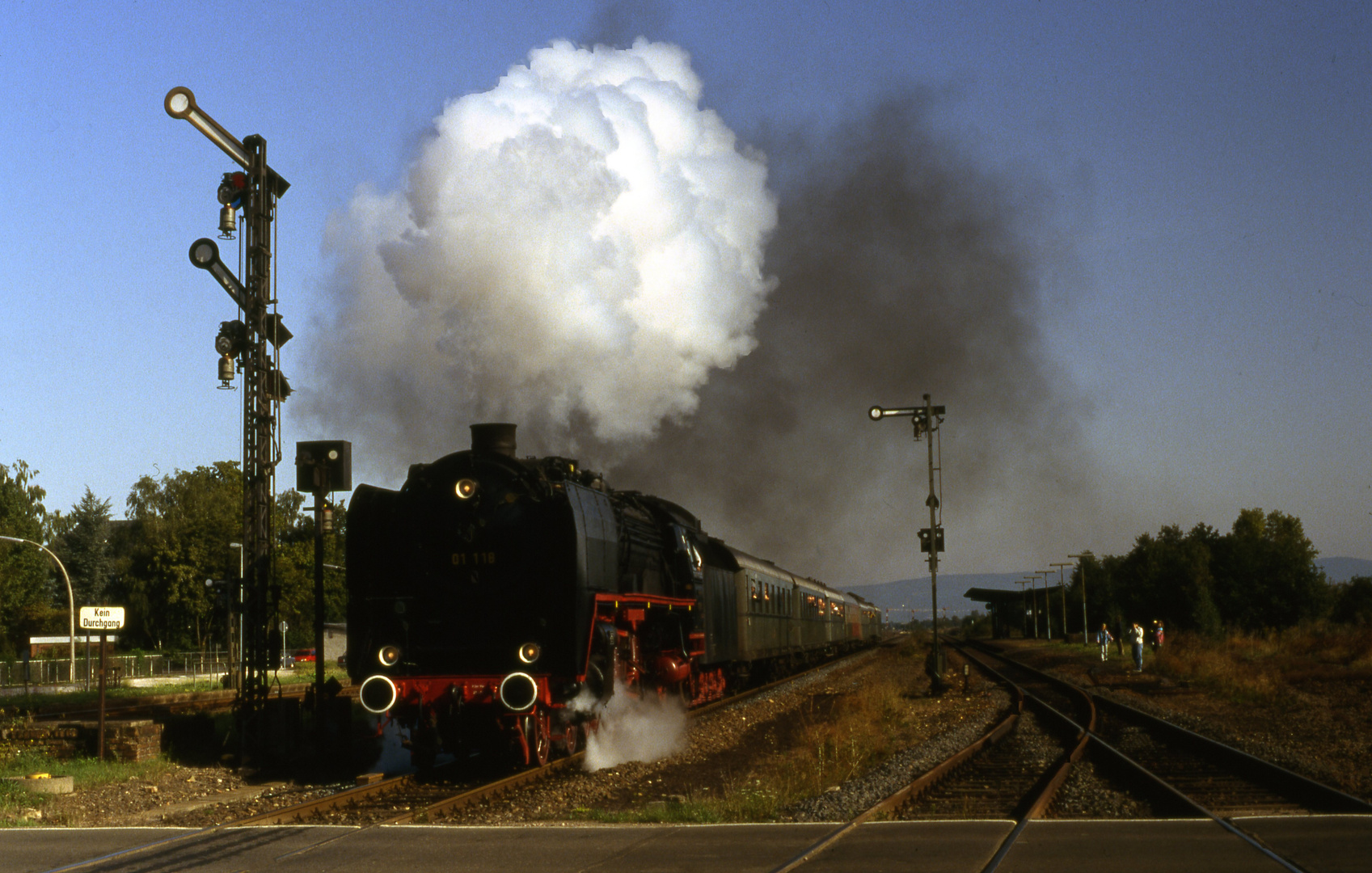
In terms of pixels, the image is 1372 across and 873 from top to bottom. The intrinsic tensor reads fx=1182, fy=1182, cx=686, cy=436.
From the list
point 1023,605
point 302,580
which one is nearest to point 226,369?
point 302,580

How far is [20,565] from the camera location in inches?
2351

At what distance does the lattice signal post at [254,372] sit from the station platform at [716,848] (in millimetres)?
5583

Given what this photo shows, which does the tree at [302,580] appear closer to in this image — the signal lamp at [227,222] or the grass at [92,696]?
the grass at [92,696]

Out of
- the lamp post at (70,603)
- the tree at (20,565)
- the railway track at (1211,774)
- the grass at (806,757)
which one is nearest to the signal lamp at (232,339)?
the grass at (806,757)

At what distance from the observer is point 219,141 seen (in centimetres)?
1499

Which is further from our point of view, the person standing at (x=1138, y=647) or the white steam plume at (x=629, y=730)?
the person standing at (x=1138, y=647)

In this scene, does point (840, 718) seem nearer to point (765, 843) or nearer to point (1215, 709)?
point (1215, 709)

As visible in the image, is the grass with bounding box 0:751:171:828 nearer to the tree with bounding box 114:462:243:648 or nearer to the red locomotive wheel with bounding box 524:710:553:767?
the red locomotive wheel with bounding box 524:710:553:767

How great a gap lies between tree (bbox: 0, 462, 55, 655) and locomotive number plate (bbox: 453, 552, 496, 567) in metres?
50.7

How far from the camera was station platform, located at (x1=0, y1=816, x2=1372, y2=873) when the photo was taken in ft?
24.2

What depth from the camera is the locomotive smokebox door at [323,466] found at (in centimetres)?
1498

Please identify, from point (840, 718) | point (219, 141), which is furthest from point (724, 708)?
point (219, 141)

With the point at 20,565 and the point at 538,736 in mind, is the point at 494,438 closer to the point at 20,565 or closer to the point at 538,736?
the point at 538,736

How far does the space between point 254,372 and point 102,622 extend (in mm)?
3575
